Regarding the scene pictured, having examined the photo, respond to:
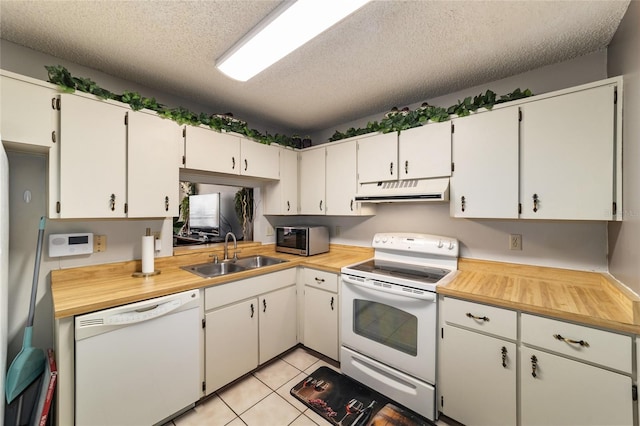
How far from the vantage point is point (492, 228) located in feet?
6.85

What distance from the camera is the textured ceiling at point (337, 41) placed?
51.9 inches

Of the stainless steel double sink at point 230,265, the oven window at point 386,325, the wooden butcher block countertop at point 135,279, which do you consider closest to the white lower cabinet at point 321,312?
the wooden butcher block countertop at point 135,279

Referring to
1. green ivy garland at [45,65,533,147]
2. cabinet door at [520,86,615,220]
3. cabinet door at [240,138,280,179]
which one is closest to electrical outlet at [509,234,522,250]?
cabinet door at [520,86,615,220]

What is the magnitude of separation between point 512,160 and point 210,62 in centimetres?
222

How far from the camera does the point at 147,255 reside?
1.90 m

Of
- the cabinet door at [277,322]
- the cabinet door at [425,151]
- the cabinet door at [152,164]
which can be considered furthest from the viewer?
the cabinet door at [277,322]

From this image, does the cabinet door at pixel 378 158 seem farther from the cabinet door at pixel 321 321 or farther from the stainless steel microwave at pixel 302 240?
the cabinet door at pixel 321 321

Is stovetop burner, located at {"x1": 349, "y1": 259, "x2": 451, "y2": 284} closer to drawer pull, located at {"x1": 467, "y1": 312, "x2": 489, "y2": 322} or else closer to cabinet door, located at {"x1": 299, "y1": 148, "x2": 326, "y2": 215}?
drawer pull, located at {"x1": 467, "y1": 312, "x2": 489, "y2": 322}

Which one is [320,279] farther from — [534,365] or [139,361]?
[534,365]

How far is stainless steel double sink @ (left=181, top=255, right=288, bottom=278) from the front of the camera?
2.31 meters

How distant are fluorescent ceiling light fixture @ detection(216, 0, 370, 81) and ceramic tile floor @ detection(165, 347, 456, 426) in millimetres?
2358

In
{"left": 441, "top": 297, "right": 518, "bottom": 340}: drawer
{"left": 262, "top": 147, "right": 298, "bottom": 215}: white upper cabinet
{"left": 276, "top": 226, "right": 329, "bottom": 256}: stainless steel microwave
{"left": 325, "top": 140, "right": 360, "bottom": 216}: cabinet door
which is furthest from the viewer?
{"left": 262, "top": 147, "right": 298, "bottom": 215}: white upper cabinet

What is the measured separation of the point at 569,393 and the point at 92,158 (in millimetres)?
3068

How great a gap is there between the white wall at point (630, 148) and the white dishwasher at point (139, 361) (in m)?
2.57
